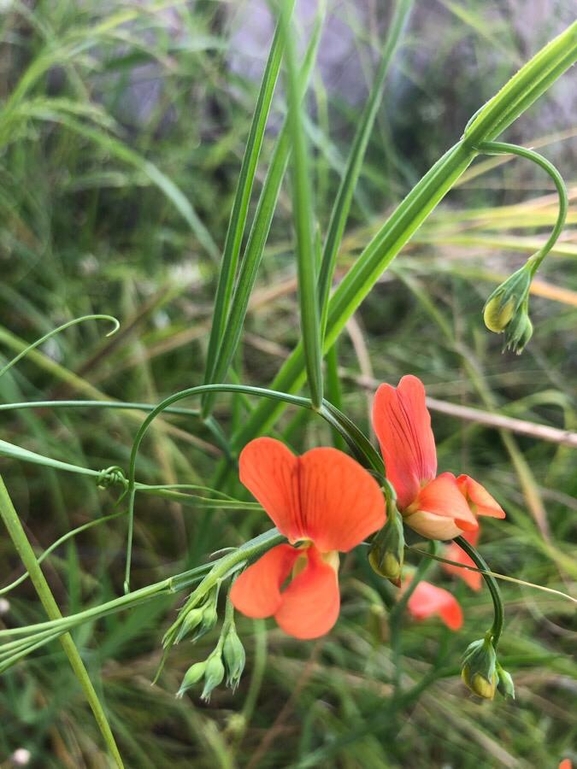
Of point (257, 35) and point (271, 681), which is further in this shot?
point (257, 35)

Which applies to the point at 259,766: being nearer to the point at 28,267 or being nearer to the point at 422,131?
the point at 28,267

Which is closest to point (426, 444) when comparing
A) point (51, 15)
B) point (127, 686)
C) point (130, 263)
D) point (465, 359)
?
point (465, 359)

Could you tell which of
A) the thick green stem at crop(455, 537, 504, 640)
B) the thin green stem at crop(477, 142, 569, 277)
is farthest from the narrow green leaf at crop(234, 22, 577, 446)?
the thick green stem at crop(455, 537, 504, 640)

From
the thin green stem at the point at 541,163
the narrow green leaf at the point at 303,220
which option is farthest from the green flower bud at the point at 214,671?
the thin green stem at the point at 541,163

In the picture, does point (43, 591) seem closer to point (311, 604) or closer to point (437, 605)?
point (311, 604)

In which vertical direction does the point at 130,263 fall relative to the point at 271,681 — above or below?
above

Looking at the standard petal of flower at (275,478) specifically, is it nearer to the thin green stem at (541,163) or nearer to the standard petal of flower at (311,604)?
the standard petal of flower at (311,604)

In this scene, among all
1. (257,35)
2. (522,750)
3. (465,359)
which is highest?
(257,35)
